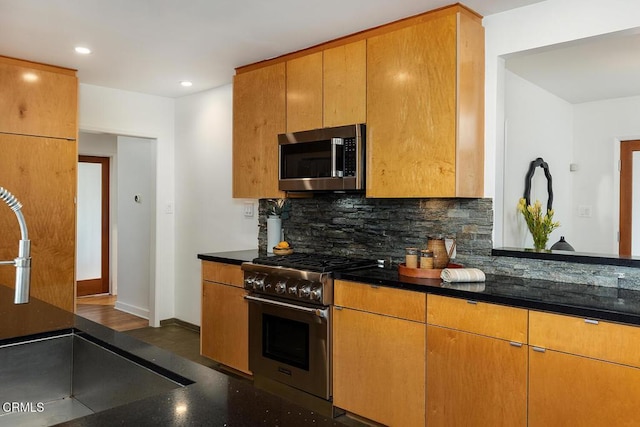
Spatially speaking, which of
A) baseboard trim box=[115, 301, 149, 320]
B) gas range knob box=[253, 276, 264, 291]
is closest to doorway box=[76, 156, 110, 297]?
baseboard trim box=[115, 301, 149, 320]

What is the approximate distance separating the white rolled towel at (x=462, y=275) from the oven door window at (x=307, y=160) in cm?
98

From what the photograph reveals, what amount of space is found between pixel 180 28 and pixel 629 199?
4.50 metres

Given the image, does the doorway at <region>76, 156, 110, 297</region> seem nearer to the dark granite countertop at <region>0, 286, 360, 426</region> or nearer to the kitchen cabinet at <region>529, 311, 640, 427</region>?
the dark granite countertop at <region>0, 286, 360, 426</region>

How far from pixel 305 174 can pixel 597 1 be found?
192 cm

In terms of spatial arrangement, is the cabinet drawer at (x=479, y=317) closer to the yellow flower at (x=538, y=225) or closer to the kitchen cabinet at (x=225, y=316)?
the yellow flower at (x=538, y=225)

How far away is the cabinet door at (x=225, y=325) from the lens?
11.3 ft

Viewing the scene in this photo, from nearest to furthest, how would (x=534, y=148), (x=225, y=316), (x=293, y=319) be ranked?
(x=293, y=319) → (x=225, y=316) → (x=534, y=148)

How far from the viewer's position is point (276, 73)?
3.58 metres

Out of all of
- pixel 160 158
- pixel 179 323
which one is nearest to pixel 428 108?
pixel 160 158

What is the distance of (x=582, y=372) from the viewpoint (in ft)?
6.36

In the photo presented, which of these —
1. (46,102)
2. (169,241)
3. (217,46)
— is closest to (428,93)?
(217,46)

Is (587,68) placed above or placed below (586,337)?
above

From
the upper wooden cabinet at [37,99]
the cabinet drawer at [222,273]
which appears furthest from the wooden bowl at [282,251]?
the upper wooden cabinet at [37,99]

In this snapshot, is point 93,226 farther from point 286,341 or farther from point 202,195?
point 286,341
